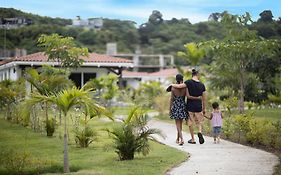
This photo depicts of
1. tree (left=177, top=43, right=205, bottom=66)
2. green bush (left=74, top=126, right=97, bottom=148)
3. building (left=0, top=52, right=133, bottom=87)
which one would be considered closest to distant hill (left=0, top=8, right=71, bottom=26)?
building (left=0, top=52, right=133, bottom=87)

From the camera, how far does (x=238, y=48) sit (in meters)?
18.2

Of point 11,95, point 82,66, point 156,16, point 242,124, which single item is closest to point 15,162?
point 242,124

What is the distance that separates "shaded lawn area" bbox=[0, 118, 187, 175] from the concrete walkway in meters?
0.31

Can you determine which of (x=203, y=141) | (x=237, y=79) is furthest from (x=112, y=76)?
(x=203, y=141)

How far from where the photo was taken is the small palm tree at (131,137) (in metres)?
9.12

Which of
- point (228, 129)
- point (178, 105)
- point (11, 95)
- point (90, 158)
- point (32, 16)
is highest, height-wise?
point (32, 16)

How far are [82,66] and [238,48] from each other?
10.1 meters

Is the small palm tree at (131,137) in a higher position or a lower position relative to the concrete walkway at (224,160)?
higher

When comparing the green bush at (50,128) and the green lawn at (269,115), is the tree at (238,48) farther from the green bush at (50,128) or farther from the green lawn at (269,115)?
the green bush at (50,128)

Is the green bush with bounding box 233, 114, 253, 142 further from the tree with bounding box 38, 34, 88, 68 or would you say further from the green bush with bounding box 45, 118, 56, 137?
the tree with bounding box 38, 34, 88, 68

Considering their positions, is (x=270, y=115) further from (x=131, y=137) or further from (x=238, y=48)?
(x=131, y=137)

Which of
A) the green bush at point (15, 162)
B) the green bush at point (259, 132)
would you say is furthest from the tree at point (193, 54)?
the green bush at point (15, 162)

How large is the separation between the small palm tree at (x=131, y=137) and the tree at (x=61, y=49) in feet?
25.7

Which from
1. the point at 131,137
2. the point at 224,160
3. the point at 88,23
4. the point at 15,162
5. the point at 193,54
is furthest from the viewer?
the point at 193,54
